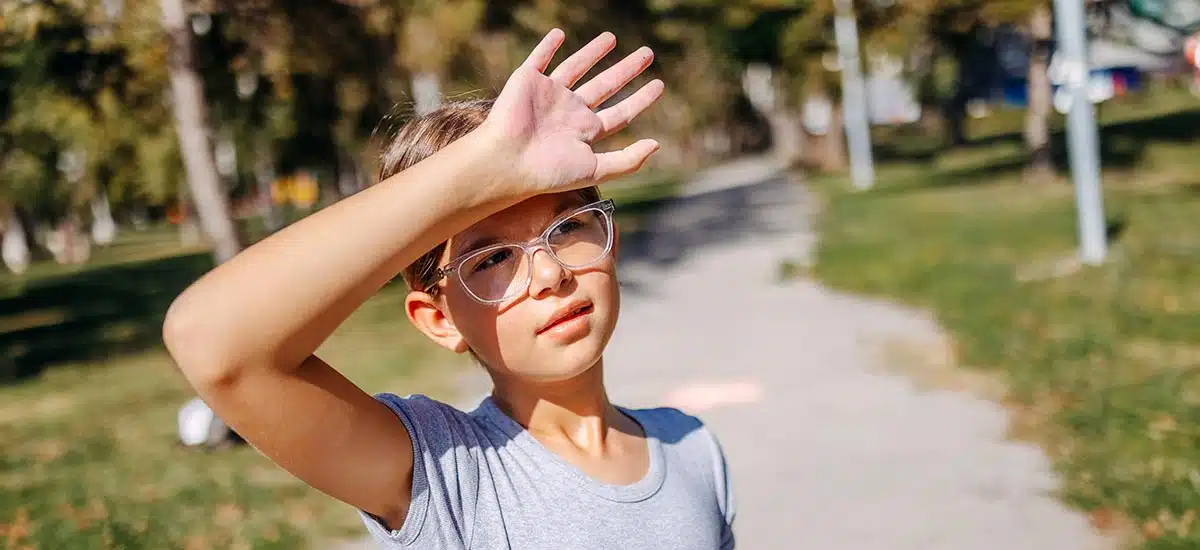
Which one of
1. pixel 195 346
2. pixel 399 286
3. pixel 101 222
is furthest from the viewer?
pixel 101 222

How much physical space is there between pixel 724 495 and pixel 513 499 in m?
0.46

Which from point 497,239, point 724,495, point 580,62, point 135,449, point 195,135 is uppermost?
point 580,62

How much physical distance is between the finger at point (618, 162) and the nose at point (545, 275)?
14 centimetres

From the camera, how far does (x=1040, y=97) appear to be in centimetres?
2172

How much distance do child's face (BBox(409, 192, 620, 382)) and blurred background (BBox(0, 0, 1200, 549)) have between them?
1.47 ft

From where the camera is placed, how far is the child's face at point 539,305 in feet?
5.12

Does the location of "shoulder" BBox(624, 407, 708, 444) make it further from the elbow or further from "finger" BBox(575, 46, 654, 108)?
the elbow

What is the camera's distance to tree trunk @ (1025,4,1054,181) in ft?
68.7

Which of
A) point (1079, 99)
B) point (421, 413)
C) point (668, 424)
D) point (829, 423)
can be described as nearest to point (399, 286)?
point (1079, 99)

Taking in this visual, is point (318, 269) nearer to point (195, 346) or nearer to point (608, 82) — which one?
point (195, 346)

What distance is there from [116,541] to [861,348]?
16.8 ft

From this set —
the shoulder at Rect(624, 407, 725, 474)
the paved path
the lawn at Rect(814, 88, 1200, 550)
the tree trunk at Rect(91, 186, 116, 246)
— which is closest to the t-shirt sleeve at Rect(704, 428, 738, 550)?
the shoulder at Rect(624, 407, 725, 474)

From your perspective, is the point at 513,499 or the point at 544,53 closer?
the point at 544,53

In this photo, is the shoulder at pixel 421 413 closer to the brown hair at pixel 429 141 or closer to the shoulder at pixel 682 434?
the brown hair at pixel 429 141
